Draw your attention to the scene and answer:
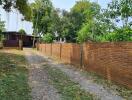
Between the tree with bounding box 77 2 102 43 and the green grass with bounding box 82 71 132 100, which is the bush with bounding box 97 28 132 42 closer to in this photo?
the green grass with bounding box 82 71 132 100

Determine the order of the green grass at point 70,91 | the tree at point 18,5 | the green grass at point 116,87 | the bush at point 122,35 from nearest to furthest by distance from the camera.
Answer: the green grass at point 70,91 < the green grass at point 116,87 < the bush at point 122,35 < the tree at point 18,5

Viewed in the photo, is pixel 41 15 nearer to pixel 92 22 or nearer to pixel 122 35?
pixel 92 22

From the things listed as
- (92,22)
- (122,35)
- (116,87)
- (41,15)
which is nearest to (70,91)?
(116,87)

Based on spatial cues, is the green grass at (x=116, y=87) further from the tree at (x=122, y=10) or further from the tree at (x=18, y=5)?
the tree at (x=18, y=5)

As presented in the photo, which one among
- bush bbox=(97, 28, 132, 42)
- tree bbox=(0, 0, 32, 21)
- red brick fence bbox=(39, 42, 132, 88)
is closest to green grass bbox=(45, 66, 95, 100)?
red brick fence bbox=(39, 42, 132, 88)

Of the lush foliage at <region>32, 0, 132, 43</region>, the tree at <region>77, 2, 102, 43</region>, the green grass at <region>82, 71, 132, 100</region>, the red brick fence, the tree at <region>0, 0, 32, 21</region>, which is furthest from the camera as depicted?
the lush foliage at <region>32, 0, 132, 43</region>

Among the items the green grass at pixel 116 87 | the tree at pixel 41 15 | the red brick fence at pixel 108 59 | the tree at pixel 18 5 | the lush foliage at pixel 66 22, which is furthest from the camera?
the tree at pixel 41 15

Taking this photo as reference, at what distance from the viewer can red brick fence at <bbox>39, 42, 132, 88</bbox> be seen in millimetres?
13531

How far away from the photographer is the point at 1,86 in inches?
516

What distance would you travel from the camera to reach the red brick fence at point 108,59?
533 inches

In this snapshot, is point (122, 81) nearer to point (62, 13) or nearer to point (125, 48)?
point (125, 48)

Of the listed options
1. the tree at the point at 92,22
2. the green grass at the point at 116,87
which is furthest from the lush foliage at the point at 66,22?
the green grass at the point at 116,87

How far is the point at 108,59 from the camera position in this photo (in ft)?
53.2

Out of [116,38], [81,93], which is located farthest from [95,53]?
[81,93]
